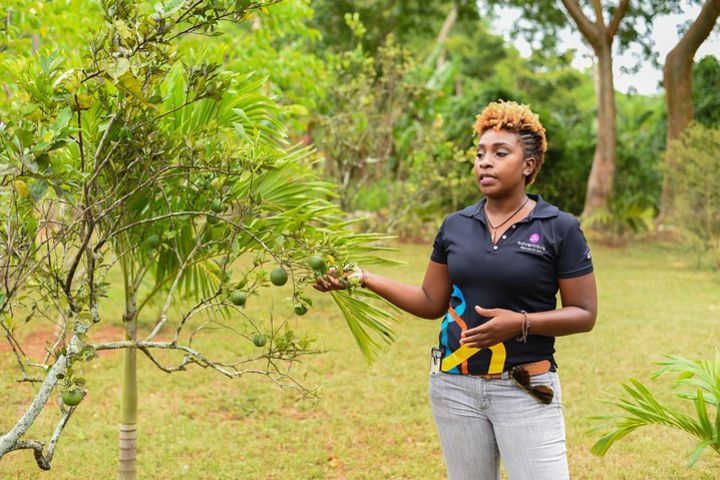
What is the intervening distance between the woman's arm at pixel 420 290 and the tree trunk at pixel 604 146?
1746 cm

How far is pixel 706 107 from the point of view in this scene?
72.3 feet

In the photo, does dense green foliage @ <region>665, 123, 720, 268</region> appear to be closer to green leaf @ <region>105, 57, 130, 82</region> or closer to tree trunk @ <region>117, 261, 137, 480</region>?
tree trunk @ <region>117, 261, 137, 480</region>

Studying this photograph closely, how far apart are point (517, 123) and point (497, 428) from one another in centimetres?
103

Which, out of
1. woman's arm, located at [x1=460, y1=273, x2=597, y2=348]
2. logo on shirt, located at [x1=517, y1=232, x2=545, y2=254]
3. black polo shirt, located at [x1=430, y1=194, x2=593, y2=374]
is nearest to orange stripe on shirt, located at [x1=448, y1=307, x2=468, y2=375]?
black polo shirt, located at [x1=430, y1=194, x2=593, y2=374]

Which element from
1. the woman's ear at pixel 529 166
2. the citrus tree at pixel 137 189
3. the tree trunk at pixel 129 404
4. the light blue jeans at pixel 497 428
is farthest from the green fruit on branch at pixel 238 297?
the tree trunk at pixel 129 404

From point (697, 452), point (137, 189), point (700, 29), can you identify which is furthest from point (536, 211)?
point (700, 29)

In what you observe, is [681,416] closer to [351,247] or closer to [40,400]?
[351,247]

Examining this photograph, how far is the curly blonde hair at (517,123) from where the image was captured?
9.87 ft

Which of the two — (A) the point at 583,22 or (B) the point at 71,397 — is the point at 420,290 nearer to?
(B) the point at 71,397

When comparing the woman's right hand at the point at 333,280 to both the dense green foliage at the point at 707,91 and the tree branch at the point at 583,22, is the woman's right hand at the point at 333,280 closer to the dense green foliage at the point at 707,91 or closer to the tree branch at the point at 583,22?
the tree branch at the point at 583,22

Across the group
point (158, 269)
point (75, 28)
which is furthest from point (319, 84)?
point (158, 269)

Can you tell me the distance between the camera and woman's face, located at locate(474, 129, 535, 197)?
2.99 m

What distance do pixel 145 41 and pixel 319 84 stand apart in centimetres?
847

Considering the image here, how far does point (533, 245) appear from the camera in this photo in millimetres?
2898
